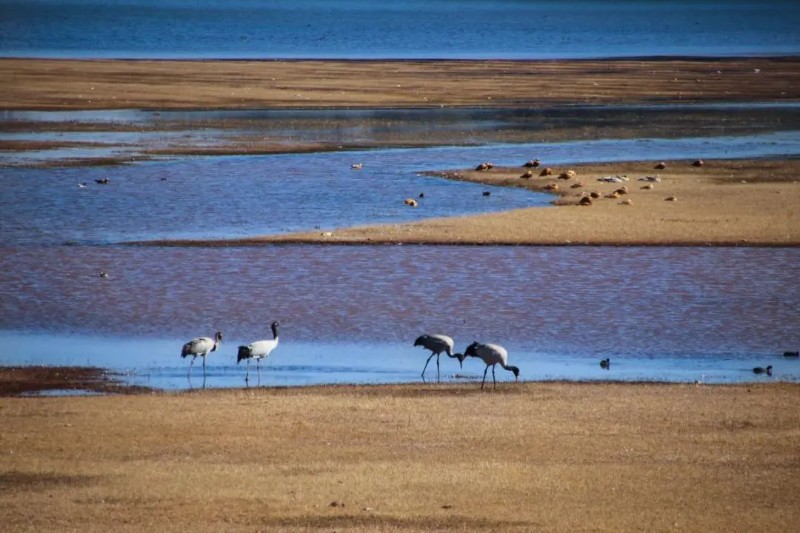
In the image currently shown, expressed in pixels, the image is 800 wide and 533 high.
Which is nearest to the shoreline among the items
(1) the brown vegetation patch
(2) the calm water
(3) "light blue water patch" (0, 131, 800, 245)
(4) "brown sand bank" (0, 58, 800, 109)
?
(1) the brown vegetation patch

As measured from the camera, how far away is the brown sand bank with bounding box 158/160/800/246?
32.1m

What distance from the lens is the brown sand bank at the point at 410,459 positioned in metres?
13.9

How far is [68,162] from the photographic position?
147ft

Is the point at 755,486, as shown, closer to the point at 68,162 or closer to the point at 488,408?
the point at 488,408

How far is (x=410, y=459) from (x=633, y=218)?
63.9 ft

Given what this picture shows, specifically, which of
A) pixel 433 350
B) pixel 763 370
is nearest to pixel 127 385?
pixel 433 350

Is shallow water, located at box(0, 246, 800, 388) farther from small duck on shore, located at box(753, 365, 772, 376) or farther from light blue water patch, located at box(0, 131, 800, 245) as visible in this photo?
light blue water patch, located at box(0, 131, 800, 245)

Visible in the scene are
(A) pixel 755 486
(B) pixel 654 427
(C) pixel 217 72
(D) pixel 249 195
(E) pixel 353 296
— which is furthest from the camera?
(C) pixel 217 72

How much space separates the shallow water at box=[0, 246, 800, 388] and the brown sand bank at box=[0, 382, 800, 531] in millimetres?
1993

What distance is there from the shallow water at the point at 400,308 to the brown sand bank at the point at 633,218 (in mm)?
916

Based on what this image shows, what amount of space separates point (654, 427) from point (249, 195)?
76.4ft

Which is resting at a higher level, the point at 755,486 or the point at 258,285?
the point at 258,285

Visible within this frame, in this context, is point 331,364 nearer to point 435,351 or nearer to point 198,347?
point 435,351

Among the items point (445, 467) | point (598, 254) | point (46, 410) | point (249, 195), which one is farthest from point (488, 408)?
point (249, 195)
